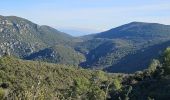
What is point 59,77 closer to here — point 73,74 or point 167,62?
point 73,74

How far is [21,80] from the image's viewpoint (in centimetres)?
12119

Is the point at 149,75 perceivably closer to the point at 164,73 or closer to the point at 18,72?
the point at 164,73

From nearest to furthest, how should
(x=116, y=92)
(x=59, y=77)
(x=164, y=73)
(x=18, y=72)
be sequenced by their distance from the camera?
1. (x=116, y=92)
2. (x=164, y=73)
3. (x=18, y=72)
4. (x=59, y=77)

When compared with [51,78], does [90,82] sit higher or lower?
higher

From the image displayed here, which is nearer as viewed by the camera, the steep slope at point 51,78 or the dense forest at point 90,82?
the dense forest at point 90,82

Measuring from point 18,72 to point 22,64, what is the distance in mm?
11936

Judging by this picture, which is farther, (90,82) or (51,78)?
(51,78)

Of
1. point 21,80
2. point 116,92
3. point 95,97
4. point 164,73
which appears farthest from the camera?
point 21,80

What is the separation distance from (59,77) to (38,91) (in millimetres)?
116113

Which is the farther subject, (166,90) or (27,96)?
(166,90)

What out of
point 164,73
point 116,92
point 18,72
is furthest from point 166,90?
point 18,72

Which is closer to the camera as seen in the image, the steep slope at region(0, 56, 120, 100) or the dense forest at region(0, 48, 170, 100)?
the dense forest at region(0, 48, 170, 100)

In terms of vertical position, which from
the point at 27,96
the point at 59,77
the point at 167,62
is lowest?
the point at 59,77

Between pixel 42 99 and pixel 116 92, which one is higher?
pixel 42 99
